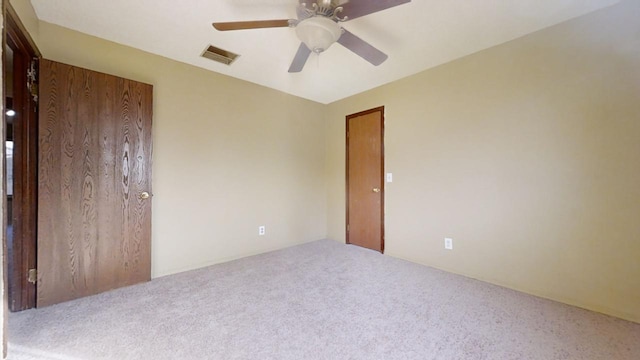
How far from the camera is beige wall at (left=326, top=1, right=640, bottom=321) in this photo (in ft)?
6.17

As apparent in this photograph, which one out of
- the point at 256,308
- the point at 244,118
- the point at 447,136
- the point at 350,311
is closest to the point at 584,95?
the point at 447,136

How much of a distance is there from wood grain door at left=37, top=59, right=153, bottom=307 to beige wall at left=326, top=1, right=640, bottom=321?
298 centimetres

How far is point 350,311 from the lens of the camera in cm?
197

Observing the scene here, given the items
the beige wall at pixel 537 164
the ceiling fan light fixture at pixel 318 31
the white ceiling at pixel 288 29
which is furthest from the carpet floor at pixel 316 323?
the white ceiling at pixel 288 29

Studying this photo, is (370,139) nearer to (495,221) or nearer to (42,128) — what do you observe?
(495,221)

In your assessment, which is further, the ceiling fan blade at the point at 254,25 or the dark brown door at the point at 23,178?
the dark brown door at the point at 23,178

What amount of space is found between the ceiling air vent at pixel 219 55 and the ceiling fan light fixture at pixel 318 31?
1301mm

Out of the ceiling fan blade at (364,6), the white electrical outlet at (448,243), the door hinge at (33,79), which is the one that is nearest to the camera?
the ceiling fan blade at (364,6)

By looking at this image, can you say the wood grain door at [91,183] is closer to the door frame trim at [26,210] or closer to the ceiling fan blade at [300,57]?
the door frame trim at [26,210]

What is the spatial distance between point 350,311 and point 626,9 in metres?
3.10

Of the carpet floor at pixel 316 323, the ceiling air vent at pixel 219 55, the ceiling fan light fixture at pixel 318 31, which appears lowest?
the carpet floor at pixel 316 323

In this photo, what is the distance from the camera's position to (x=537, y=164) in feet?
7.34

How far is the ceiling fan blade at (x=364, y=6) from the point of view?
149 centimetres

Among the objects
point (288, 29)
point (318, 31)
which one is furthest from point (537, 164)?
point (288, 29)
